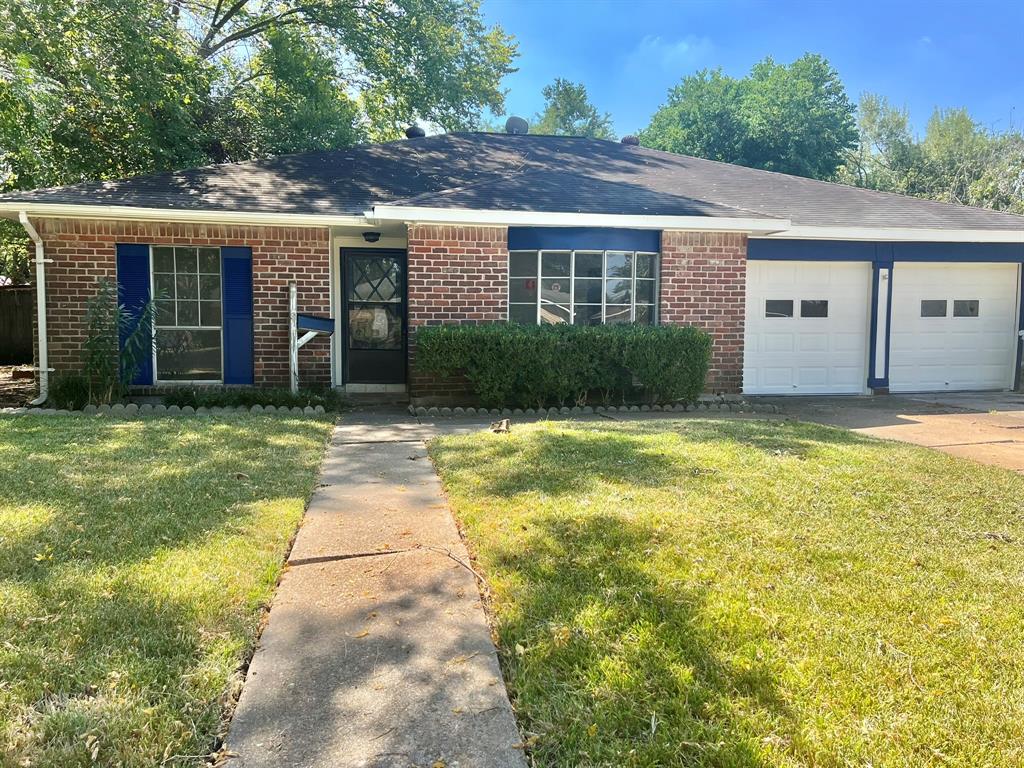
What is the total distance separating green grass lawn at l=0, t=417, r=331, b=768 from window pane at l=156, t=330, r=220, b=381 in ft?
13.2

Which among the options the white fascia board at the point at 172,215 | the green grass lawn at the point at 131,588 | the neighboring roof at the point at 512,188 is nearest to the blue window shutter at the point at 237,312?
the white fascia board at the point at 172,215

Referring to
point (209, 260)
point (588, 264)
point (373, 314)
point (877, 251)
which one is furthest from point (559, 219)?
point (877, 251)

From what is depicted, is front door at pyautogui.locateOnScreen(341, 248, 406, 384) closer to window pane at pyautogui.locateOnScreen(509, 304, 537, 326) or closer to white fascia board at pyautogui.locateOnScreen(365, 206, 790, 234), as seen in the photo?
white fascia board at pyautogui.locateOnScreen(365, 206, 790, 234)

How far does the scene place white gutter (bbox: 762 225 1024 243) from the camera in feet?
35.0

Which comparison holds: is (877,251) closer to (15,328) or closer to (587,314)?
(587,314)

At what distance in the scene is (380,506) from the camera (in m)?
4.64

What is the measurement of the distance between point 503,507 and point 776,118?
30.8 metres

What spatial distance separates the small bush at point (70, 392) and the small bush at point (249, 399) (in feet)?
3.05

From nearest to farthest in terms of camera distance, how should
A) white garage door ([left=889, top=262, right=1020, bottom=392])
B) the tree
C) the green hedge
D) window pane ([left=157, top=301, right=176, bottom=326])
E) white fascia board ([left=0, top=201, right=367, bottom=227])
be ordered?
the green hedge < white fascia board ([left=0, top=201, right=367, bottom=227]) < window pane ([left=157, top=301, right=176, bottom=326]) < white garage door ([left=889, top=262, right=1020, bottom=392]) < the tree

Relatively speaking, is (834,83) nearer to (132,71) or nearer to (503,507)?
(132,71)

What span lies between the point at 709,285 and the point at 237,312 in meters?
6.67

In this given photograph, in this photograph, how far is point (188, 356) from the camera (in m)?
9.95

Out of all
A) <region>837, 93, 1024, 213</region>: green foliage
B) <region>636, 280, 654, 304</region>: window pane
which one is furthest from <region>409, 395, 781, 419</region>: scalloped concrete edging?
<region>837, 93, 1024, 213</region>: green foliage

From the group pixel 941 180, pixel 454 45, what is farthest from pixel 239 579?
pixel 941 180
